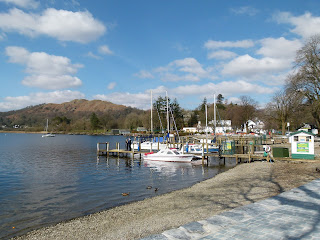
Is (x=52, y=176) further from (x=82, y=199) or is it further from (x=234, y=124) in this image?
(x=234, y=124)

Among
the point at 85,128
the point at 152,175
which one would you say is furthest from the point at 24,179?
the point at 85,128

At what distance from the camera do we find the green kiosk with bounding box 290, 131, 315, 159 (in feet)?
71.8

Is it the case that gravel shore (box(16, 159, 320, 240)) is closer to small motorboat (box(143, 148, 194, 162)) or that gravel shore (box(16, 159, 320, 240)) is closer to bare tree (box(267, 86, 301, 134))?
small motorboat (box(143, 148, 194, 162))

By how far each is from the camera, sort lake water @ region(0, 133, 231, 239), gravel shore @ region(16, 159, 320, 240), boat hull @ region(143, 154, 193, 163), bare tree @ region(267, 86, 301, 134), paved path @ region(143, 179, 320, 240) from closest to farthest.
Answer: paved path @ region(143, 179, 320, 240), gravel shore @ region(16, 159, 320, 240), lake water @ region(0, 133, 231, 239), boat hull @ region(143, 154, 193, 163), bare tree @ region(267, 86, 301, 134)

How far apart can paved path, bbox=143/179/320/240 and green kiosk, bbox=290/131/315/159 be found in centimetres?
1376

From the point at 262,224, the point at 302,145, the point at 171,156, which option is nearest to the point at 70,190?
the point at 262,224

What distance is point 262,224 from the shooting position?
24.1ft

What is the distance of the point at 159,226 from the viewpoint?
8.98 m

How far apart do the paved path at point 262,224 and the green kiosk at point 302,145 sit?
45.2ft

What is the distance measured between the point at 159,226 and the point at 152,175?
46.6 feet

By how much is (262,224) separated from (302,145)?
17867 millimetres

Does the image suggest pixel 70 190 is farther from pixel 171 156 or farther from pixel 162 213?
pixel 171 156

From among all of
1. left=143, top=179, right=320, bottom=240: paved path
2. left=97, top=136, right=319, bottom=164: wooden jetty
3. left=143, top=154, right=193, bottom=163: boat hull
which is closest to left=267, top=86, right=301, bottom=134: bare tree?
left=97, top=136, right=319, bottom=164: wooden jetty

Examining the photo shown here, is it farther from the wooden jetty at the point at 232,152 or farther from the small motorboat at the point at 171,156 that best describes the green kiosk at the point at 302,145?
the small motorboat at the point at 171,156
